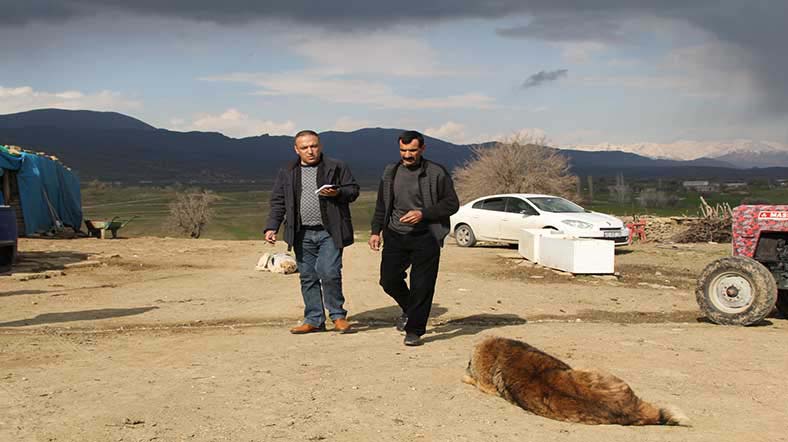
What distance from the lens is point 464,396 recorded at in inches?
213

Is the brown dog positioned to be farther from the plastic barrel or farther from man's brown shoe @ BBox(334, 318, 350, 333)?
the plastic barrel

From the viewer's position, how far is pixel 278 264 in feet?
46.7

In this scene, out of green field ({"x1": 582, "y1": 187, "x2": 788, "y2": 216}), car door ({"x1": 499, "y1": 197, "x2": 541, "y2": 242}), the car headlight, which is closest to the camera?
the car headlight


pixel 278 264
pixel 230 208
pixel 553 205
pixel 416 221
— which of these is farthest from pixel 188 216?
pixel 416 221

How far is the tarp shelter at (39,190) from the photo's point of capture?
77.7 ft

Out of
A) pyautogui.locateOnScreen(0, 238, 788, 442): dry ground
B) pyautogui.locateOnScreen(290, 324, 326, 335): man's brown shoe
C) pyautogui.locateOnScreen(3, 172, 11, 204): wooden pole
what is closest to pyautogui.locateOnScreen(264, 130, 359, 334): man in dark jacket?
pyautogui.locateOnScreen(290, 324, 326, 335): man's brown shoe

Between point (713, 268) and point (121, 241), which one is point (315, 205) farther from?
point (121, 241)

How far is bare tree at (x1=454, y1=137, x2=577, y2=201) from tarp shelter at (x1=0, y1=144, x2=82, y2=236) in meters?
15.2

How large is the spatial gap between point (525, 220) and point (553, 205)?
3.09 ft

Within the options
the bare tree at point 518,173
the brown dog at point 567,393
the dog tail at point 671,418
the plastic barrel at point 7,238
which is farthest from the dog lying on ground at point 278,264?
the bare tree at point 518,173

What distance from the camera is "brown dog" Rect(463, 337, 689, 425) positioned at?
4.76 meters

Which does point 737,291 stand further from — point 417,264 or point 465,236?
point 465,236

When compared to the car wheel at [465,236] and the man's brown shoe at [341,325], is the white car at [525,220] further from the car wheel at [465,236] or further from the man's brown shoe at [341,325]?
the man's brown shoe at [341,325]

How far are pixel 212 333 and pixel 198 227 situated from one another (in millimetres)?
49543
